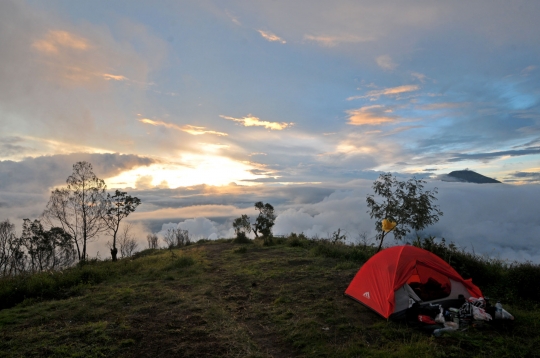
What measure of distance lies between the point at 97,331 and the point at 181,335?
1849 mm

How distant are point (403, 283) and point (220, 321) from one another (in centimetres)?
470

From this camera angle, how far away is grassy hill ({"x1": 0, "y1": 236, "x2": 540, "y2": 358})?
18.9 ft

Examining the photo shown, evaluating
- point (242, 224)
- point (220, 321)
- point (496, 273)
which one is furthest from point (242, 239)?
point (496, 273)

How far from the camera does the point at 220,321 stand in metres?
7.27

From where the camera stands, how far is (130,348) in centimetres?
593

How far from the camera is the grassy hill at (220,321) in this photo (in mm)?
5746

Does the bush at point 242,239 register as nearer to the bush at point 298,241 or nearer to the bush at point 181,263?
the bush at point 298,241

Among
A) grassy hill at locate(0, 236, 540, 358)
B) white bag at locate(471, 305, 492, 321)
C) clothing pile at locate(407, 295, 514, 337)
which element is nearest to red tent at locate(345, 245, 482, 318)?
clothing pile at locate(407, 295, 514, 337)

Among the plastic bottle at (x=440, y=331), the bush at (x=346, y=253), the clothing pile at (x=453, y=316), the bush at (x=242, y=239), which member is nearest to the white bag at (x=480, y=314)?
the clothing pile at (x=453, y=316)

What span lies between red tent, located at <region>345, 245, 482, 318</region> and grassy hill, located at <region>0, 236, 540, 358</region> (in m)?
0.43

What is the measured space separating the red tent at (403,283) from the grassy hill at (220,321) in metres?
0.43

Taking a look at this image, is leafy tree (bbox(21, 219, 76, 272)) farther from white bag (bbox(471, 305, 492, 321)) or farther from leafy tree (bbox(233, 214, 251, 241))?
white bag (bbox(471, 305, 492, 321))

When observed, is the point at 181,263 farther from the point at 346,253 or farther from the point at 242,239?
the point at 242,239

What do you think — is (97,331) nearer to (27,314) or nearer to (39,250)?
(27,314)
